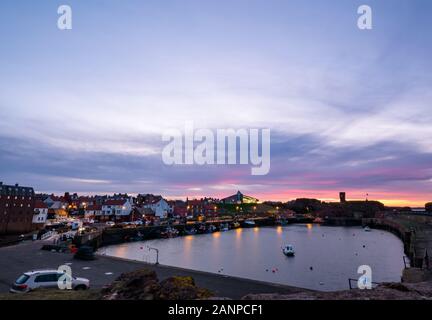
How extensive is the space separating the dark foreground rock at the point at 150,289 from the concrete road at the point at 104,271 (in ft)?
31.3

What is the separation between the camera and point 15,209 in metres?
86.1

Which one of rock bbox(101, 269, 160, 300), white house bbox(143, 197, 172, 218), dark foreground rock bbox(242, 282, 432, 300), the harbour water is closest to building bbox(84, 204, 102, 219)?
white house bbox(143, 197, 172, 218)

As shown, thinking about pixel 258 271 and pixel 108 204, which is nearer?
pixel 258 271

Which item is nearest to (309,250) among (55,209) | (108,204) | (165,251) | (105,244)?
(165,251)

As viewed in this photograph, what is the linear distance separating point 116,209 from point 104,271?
12140cm

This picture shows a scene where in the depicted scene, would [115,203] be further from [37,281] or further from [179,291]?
[179,291]

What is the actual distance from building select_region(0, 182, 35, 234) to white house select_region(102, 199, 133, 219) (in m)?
52.6

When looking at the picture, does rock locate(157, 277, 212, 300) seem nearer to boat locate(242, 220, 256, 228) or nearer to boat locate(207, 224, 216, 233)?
boat locate(207, 224, 216, 233)

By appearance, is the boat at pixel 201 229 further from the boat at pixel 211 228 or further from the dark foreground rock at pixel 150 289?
the dark foreground rock at pixel 150 289

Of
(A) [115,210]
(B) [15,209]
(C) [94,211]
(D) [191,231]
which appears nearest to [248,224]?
(D) [191,231]
